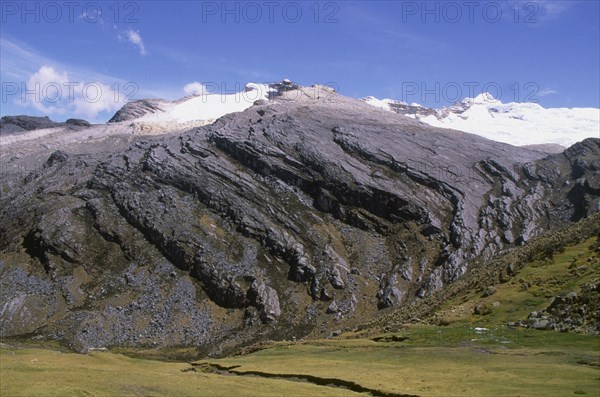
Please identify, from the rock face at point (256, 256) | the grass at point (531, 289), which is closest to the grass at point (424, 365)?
the grass at point (531, 289)

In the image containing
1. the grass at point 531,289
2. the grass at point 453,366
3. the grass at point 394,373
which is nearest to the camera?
the grass at point 394,373

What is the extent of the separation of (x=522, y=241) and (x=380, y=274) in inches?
1797

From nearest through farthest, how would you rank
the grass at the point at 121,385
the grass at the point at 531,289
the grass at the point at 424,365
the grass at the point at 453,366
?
1. the grass at the point at 121,385
2. the grass at the point at 424,365
3. the grass at the point at 453,366
4. the grass at the point at 531,289

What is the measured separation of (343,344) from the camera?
313ft

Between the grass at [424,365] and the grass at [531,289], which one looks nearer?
the grass at [424,365]

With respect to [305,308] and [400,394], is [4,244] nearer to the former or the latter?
[305,308]

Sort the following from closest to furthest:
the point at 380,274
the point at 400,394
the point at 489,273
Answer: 1. the point at 400,394
2. the point at 489,273
3. the point at 380,274

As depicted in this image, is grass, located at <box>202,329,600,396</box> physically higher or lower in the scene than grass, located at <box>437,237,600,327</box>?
lower

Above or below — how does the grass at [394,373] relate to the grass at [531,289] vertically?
below

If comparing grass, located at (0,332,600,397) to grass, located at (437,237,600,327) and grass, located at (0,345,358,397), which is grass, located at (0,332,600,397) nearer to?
grass, located at (0,345,358,397)

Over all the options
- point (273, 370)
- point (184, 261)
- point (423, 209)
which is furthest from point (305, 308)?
point (273, 370)

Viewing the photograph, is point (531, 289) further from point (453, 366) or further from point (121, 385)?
point (121, 385)

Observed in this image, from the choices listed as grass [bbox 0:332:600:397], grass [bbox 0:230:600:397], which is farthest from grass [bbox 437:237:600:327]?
grass [bbox 0:332:600:397]

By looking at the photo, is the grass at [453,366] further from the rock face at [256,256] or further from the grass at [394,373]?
the rock face at [256,256]
